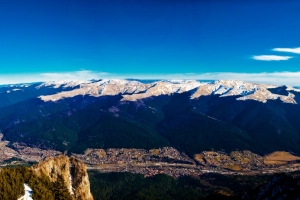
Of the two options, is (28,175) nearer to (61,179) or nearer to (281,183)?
(61,179)

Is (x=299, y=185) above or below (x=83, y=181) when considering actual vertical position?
above

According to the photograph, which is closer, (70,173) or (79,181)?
(79,181)

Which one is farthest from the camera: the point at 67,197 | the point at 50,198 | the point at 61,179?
the point at 61,179

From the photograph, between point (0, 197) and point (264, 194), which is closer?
point (0, 197)

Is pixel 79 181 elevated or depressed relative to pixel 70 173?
depressed

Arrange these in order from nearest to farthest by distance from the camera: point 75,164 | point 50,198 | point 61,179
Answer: point 50,198 < point 61,179 < point 75,164

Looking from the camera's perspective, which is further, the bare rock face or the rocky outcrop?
the rocky outcrop

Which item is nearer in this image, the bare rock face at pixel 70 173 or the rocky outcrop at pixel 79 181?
the bare rock face at pixel 70 173

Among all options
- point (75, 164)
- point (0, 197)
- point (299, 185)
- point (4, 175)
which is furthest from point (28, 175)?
point (299, 185)
